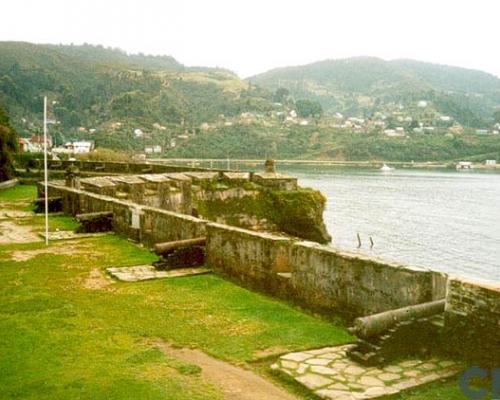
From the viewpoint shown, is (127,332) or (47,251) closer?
(127,332)

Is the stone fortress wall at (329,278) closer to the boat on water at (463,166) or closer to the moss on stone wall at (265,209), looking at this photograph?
the moss on stone wall at (265,209)

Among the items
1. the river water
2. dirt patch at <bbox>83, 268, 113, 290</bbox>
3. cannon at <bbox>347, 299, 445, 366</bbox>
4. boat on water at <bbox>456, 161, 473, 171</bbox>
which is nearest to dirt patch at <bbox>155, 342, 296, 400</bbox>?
cannon at <bbox>347, 299, 445, 366</bbox>

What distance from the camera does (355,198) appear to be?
71.9m

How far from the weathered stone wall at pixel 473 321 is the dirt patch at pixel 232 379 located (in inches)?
70.3

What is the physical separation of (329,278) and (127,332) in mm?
2632

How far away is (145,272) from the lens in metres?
9.67

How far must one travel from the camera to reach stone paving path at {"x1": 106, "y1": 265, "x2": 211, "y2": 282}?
929cm

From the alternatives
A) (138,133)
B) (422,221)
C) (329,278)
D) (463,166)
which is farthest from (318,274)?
(138,133)

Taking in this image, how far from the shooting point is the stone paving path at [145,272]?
9.29m

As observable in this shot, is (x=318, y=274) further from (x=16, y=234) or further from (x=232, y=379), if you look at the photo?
(x=16, y=234)

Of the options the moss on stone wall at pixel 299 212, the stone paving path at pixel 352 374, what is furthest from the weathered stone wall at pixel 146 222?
the moss on stone wall at pixel 299 212

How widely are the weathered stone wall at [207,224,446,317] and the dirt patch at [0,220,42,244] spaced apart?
5.55m

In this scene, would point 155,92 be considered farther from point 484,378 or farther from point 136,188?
point 484,378

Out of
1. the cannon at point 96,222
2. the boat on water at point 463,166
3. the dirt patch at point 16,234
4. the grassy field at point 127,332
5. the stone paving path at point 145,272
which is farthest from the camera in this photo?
the boat on water at point 463,166
